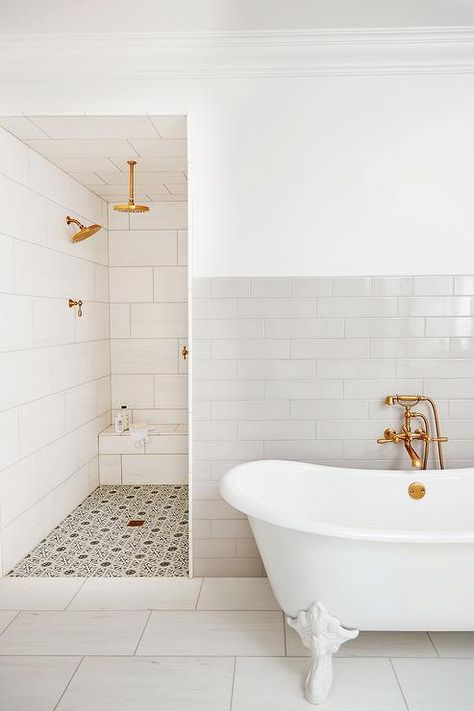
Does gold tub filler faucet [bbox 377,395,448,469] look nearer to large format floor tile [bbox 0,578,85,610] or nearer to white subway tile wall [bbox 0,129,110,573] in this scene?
large format floor tile [bbox 0,578,85,610]

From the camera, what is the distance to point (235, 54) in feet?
8.66

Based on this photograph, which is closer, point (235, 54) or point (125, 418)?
point (235, 54)

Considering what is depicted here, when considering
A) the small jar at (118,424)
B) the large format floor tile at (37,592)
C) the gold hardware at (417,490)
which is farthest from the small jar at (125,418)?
the gold hardware at (417,490)

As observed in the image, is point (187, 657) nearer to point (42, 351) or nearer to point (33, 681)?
point (33, 681)

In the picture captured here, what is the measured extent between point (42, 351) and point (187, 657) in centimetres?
192

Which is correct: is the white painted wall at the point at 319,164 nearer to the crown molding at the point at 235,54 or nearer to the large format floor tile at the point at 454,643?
the crown molding at the point at 235,54

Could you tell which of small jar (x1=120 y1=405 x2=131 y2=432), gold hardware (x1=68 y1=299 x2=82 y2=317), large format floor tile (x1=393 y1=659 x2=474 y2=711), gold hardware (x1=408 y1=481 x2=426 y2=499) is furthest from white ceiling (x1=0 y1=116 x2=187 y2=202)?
large format floor tile (x1=393 y1=659 x2=474 y2=711)

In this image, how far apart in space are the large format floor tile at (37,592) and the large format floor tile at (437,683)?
5.21ft

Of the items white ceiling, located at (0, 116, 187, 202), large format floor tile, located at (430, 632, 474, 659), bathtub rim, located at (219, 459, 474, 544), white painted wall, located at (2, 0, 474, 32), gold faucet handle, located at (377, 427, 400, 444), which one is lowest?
large format floor tile, located at (430, 632, 474, 659)

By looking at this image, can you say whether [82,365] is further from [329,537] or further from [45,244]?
[329,537]

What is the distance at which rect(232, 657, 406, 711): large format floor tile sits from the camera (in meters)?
1.95

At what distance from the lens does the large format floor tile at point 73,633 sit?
228cm

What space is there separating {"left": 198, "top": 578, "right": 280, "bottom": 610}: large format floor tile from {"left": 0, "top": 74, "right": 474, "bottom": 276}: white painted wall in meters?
1.63

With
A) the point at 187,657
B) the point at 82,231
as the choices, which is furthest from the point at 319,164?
the point at 187,657
